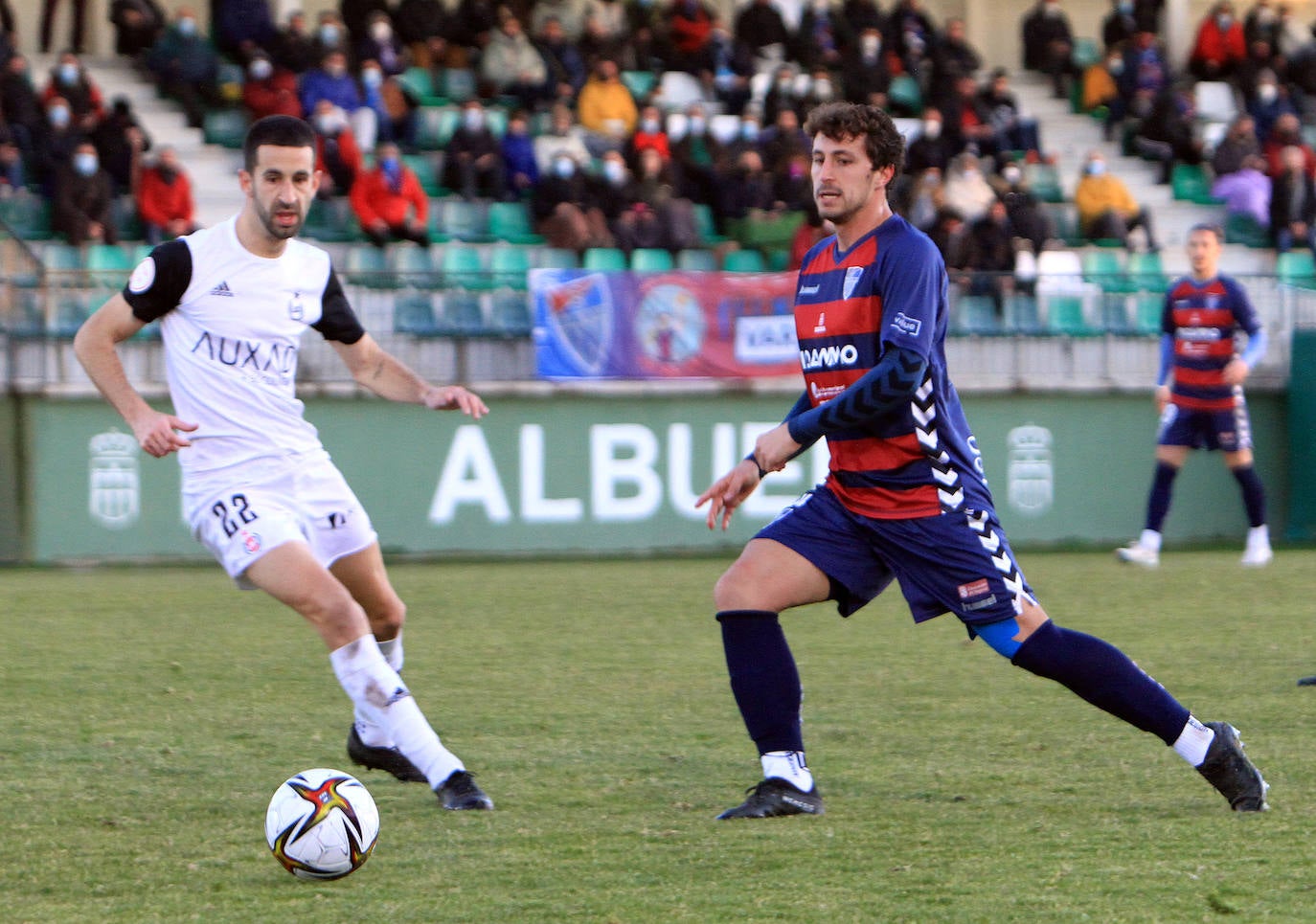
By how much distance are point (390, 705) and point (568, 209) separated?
12084 millimetres

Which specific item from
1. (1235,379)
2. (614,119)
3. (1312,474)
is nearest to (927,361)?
(1235,379)

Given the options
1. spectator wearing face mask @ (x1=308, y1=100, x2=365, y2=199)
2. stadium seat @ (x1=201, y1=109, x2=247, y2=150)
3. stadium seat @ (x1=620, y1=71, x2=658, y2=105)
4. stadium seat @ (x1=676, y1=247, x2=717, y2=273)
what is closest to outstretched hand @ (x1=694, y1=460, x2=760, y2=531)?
stadium seat @ (x1=676, y1=247, x2=717, y2=273)

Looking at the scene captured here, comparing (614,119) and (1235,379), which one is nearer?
(1235,379)

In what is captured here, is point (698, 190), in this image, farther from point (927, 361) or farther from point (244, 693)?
point (927, 361)

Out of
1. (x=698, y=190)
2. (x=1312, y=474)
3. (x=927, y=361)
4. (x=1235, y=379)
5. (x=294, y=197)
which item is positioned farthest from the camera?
(x=698, y=190)

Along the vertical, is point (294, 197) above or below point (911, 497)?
above

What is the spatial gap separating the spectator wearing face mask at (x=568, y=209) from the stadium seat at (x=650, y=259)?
12.6 inches

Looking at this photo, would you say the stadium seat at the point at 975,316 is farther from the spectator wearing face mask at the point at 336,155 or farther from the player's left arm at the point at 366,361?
the player's left arm at the point at 366,361

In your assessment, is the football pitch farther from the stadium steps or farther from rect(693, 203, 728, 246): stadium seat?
the stadium steps

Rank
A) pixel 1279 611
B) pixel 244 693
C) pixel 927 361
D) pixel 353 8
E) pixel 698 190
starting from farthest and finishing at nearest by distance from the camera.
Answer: pixel 353 8 < pixel 698 190 < pixel 1279 611 < pixel 244 693 < pixel 927 361

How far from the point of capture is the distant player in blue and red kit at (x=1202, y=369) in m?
12.9

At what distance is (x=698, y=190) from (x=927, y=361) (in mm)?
13726

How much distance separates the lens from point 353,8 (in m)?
20.4

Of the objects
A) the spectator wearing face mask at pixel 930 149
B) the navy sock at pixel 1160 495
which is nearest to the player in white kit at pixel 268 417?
the navy sock at pixel 1160 495
